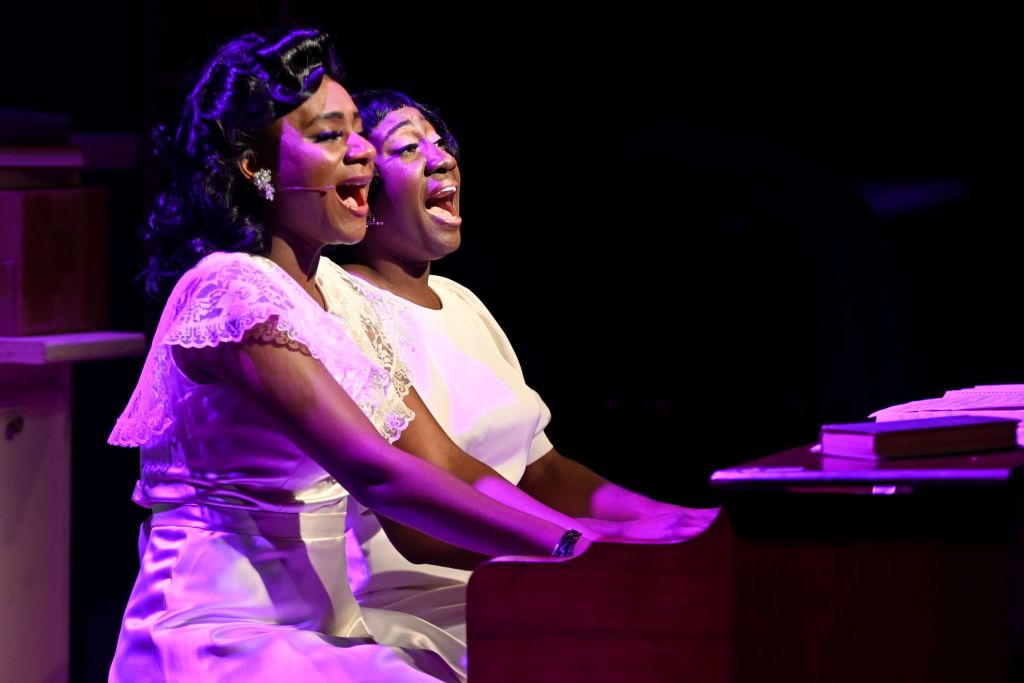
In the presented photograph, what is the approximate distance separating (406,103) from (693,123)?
5.46 ft

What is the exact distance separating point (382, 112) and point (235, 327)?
83 centimetres

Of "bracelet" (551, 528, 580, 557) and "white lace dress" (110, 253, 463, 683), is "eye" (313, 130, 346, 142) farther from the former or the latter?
"bracelet" (551, 528, 580, 557)

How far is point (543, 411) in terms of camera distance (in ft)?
9.15

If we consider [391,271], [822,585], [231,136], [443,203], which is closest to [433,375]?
[391,271]

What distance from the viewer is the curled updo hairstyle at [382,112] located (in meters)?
2.62

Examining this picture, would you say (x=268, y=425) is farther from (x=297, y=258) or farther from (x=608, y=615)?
(x=608, y=615)

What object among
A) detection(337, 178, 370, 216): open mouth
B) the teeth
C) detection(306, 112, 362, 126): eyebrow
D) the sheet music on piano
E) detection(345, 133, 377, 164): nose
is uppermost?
detection(306, 112, 362, 126): eyebrow

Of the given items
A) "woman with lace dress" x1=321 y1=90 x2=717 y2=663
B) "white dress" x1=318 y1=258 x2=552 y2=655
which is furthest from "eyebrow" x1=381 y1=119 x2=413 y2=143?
"white dress" x1=318 y1=258 x2=552 y2=655

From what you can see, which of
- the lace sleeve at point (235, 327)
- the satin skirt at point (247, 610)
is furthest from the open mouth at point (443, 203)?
the satin skirt at point (247, 610)

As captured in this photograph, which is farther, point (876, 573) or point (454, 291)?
point (454, 291)

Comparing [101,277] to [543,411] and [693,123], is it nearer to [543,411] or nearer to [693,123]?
[543,411]

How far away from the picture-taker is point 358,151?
2178mm

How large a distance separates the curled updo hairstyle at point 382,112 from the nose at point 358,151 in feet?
1.23

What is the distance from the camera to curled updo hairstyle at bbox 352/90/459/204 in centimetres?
262
